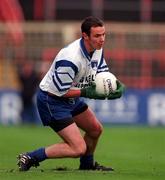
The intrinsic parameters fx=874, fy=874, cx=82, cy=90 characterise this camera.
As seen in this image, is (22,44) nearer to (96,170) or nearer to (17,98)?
(17,98)

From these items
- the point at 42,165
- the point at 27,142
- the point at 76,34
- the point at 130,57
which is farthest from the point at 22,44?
the point at 42,165

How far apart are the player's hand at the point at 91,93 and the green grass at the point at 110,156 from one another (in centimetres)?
106

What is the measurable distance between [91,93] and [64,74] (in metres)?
0.52

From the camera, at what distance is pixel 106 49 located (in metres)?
30.8

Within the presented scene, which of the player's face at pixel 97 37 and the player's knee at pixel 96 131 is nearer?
the player's face at pixel 97 37

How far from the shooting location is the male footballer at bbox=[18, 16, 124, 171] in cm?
1182

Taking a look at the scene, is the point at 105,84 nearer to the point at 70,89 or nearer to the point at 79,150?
the point at 70,89

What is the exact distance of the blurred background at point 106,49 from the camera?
28.2 m

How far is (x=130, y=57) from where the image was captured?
3062cm

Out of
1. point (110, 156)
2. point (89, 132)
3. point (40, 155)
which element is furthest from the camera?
point (110, 156)

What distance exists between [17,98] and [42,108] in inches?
650

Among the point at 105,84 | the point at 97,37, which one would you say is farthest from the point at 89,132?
the point at 97,37

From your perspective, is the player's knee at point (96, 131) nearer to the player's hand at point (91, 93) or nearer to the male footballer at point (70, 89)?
the male footballer at point (70, 89)

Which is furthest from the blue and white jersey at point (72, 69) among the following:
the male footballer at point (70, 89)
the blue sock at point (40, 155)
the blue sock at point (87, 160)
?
the blue sock at point (87, 160)
